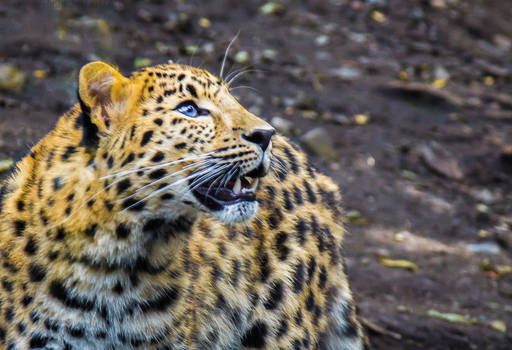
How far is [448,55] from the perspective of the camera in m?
10.8

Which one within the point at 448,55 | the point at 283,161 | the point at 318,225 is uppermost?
the point at 283,161

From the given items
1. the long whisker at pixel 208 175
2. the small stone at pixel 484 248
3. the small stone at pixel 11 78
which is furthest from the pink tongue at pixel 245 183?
the small stone at pixel 11 78

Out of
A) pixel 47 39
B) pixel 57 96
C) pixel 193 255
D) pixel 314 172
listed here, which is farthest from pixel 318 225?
pixel 47 39

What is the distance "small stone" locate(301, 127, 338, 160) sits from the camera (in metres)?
7.86

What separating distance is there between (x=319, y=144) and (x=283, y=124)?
0.49m

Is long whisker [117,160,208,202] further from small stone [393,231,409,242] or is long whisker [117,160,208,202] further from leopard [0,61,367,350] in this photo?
small stone [393,231,409,242]

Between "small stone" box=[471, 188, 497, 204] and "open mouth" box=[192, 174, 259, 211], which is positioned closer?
"open mouth" box=[192, 174, 259, 211]

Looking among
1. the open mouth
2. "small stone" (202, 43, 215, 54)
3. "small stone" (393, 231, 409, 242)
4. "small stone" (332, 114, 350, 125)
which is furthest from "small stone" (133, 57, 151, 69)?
the open mouth

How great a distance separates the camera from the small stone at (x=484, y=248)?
→ 7.09m

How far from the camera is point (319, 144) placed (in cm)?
790

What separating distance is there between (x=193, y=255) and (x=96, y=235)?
0.64 metres

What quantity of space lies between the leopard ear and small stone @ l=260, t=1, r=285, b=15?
748cm

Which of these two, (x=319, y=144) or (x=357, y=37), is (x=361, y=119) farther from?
(x=357, y=37)

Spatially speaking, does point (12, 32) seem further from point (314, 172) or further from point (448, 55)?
point (448, 55)
